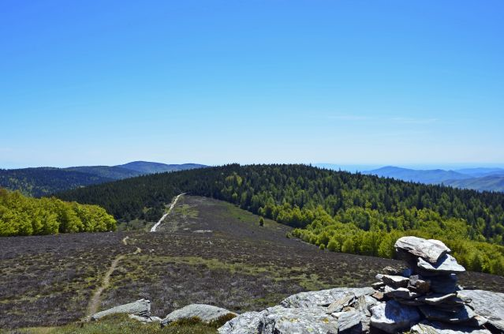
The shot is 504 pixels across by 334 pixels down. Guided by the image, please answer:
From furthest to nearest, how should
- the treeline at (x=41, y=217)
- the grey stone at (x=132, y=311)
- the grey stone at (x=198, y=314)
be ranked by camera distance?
the treeline at (x=41, y=217), the grey stone at (x=132, y=311), the grey stone at (x=198, y=314)

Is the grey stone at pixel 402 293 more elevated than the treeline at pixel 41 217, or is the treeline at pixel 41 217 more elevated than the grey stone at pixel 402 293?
the grey stone at pixel 402 293

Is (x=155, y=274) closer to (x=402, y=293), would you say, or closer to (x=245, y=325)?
(x=245, y=325)

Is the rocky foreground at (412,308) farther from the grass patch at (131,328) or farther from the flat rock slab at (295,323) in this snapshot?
the grass patch at (131,328)

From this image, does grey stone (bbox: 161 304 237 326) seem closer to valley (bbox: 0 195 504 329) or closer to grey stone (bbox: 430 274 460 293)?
valley (bbox: 0 195 504 329)

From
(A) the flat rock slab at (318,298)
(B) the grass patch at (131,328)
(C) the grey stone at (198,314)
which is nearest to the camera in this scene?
(B) the grass patch at (131,328)

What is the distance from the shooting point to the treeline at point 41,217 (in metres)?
68.2

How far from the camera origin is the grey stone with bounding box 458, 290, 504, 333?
14119 mm

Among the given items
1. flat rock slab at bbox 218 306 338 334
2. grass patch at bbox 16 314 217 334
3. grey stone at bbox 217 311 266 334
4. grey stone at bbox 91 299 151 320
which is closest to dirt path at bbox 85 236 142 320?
grey stone at bbox 91 299 151 320

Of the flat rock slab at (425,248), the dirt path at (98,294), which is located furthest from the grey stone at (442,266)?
the dirt path at (98,294)

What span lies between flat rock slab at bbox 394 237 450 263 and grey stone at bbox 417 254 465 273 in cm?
22

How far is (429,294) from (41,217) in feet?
277

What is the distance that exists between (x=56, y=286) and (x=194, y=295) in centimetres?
1562

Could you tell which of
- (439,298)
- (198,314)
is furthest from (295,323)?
(198,314)

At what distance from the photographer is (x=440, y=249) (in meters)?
14.6
